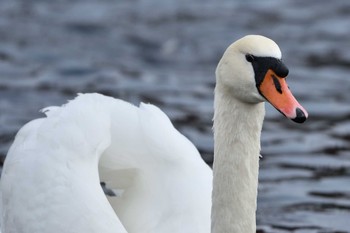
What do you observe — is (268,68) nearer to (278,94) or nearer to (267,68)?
(267,68)

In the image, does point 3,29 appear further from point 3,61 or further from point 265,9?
Result: point 265,9

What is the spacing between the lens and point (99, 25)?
14398mm

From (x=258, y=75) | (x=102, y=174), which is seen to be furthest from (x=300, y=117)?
(x=102, y=174)

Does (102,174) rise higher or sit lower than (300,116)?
lower

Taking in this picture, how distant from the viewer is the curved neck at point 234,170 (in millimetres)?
5676

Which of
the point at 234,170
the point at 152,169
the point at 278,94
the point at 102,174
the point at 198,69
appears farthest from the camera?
the point at 198,69

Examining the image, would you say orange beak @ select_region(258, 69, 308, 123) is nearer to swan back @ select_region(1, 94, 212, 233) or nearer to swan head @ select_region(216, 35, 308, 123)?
swan head @ select_region(216, 35, 308, 123)

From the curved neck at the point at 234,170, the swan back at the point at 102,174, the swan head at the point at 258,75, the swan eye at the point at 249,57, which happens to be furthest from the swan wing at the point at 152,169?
the swan eye at the point at 249,57

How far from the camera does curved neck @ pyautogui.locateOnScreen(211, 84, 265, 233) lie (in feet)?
18.6

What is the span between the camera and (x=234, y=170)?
227 inches

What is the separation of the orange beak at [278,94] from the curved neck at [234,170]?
1.05 ft

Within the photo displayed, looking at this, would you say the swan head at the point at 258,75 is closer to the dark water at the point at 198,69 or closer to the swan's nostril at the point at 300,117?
the swan's nostril at the point at 300,117

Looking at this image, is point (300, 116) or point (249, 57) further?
point (249, 57)

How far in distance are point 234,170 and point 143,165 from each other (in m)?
1.40
